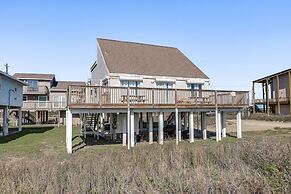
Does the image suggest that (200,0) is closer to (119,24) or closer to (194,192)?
(119,24)

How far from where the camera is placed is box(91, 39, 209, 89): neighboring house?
19.8 m

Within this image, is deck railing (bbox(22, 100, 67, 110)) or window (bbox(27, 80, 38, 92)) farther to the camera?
window (bbox(27, 80, 38, 92))

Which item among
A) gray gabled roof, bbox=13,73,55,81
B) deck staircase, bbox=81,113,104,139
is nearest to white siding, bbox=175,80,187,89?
deck staircase, bbox=81,113,104,139

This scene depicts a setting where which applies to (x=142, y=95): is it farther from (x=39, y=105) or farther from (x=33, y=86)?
(x=33, y=86)

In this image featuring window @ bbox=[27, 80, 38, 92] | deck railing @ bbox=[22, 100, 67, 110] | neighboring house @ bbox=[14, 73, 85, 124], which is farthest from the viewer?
window @ bbox=[27, 80, 38, 92]

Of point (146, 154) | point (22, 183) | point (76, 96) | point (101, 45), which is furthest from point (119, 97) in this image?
point (22, 183)

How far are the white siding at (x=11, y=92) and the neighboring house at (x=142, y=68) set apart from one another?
7.31 meters

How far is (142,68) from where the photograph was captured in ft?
69.1

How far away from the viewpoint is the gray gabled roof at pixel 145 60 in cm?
→ 2050

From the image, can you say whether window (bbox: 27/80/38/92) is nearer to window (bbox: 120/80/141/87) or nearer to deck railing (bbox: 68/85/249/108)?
window (bbox: 120/80/141/87)

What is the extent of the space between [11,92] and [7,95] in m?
1.25

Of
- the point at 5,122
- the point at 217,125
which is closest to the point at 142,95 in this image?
the point at 217,125

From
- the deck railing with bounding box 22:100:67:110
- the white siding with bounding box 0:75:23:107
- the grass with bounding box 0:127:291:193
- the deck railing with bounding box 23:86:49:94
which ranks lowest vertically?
the grass with bounding box 0:127:291:193

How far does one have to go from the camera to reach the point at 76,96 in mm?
16938
